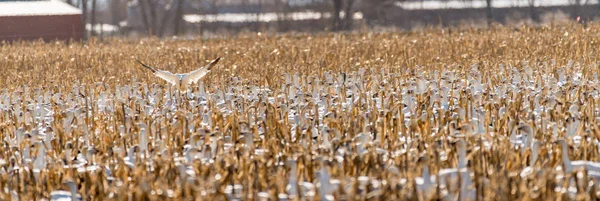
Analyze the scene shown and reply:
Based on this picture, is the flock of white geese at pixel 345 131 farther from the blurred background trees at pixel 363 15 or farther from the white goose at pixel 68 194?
the blurred background trees at pixel 363 15

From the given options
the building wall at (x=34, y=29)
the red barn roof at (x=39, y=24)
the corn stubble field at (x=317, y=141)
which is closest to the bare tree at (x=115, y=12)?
the red barn roof at (x=39, y=24)

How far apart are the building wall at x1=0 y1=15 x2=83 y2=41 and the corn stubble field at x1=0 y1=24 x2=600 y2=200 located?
18858 mm

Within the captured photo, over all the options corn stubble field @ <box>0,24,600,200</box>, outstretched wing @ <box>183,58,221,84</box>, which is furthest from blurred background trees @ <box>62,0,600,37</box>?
outstretched wing @ <box>183,58,221,84</box>

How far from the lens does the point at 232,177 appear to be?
225 inches

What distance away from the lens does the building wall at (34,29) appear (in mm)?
31578

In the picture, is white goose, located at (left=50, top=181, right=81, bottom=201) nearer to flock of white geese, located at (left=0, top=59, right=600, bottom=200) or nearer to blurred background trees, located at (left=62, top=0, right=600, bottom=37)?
flock of white geese, located at (left=0, top=59, right=600, bottom=200)

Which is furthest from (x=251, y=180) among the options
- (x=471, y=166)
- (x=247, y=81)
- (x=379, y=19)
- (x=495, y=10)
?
(x=495, y=10)

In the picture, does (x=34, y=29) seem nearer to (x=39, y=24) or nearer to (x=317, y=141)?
(x=39, y=24)

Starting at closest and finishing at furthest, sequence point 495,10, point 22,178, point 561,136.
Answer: point 22,178 < point 561,136 < point 495,10

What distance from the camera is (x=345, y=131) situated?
7578 mm

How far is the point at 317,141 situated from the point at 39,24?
1023 inches

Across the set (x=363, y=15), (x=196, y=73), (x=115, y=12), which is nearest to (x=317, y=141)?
(x=196, y=73)

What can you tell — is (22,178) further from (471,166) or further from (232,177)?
(471,166)

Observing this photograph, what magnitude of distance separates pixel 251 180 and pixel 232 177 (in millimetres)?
100
